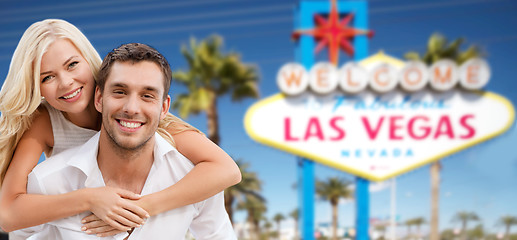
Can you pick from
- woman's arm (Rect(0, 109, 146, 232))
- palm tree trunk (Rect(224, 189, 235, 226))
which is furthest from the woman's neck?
palm tree trunk (Rect(224, 189, 235, 226))

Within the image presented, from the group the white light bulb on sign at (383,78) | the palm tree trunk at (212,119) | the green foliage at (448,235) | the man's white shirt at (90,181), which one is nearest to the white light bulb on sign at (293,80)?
the white light bulb on sign at (383,78)

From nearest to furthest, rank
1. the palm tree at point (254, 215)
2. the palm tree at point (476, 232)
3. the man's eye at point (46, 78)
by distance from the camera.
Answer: the man's eye at point (46, 78) < the palm tree at point (254, 215) < the palm tree at point (476, 232)

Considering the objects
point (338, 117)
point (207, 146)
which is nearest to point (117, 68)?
point (207, 146)

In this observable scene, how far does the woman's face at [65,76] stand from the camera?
Result: 2287 millimetres

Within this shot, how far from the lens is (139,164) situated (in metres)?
2.24

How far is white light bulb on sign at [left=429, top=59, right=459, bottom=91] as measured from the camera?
1565 cm

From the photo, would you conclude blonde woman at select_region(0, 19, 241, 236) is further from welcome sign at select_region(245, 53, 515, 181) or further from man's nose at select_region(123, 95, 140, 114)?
welcome sign at select_region(245, 53, 515, 181)

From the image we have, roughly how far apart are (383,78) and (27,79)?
14.1 meters

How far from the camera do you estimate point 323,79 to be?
611 inches

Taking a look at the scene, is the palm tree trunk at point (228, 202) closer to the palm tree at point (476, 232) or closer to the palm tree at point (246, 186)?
the palm tree at point (246, 186)

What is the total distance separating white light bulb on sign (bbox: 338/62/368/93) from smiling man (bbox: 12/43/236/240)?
13230 millimetres

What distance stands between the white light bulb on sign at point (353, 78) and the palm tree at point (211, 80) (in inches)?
171

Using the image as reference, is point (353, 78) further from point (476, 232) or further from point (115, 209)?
point (476, 232)

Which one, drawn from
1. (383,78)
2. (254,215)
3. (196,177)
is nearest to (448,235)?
(254,215)
